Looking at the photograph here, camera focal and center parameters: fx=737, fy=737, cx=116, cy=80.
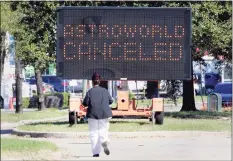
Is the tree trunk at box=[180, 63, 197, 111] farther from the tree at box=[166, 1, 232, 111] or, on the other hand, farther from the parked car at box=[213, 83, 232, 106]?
the parked car at box=[213, 83, 232, 106]

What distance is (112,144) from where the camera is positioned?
1806cm

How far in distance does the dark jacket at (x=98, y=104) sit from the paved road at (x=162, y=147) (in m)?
1.14

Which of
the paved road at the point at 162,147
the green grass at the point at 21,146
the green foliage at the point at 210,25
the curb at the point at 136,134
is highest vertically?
the green foliage at the point at 210,25

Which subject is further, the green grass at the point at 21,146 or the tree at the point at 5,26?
the green grass at the point at 21,146

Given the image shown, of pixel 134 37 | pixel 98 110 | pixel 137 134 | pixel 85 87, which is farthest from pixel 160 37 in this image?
pixel 85 87

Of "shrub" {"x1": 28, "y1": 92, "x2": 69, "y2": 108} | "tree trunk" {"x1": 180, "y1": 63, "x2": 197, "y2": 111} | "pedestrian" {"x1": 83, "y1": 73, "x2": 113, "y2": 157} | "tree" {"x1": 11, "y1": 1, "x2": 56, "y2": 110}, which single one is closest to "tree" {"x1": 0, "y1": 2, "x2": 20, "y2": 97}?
→ "pedestrian" {"x1": 83, "y1": 73, "x2": 113, "y2": 157}

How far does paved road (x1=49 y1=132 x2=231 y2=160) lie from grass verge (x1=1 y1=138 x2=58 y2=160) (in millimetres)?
537

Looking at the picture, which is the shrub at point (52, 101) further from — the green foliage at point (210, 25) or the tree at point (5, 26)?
the tree at point (5, 26)

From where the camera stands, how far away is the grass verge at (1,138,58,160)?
12830mm

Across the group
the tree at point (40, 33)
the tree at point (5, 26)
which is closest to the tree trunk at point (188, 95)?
the tree at point (40, 33)

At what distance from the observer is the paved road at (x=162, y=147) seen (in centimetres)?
1492

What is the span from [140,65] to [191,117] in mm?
7687

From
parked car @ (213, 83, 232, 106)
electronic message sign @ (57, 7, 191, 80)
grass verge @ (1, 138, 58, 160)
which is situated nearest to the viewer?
grass verge @ (1, 138, 58, 160)

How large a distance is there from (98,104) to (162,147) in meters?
3.76
